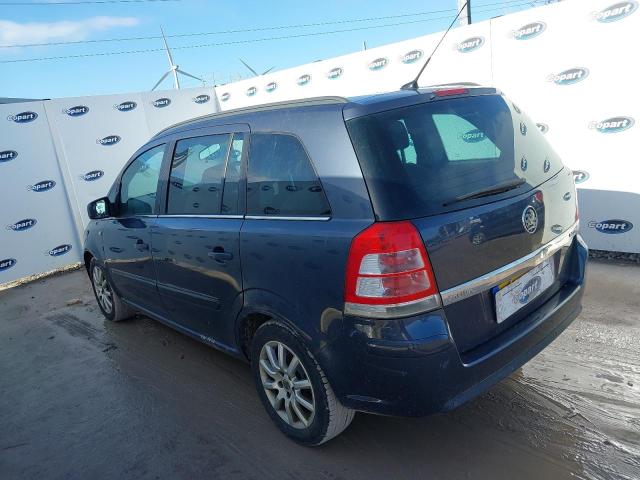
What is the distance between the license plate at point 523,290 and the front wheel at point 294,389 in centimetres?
89

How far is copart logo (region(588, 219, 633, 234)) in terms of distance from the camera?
15.4 feet

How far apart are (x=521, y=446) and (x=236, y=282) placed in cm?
169

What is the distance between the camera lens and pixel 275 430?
2719 millimetres

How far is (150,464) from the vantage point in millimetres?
2562

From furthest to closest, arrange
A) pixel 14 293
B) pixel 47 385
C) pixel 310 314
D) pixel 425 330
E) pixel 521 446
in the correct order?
1. pixel 14 293
2. pixel 47 385
3. pixel 521 446
4. pixel 310 314
5. pixel 425 330

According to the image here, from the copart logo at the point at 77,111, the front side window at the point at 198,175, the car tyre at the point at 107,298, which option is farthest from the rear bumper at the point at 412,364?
the copart logo at the point at 77,111

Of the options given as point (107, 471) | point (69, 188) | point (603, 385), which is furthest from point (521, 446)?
point (69, 188)

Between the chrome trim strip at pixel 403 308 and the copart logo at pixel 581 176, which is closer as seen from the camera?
the chrome trim strip at pixel 403 308

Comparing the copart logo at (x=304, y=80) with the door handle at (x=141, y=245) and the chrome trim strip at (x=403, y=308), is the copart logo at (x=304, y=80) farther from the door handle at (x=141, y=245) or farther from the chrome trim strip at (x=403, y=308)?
the chrome trim strip at (x=403, y=308)

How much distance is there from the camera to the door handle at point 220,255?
2.59 m

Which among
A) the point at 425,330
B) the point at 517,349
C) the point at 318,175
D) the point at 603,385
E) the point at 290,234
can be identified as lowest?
the point at 603,385

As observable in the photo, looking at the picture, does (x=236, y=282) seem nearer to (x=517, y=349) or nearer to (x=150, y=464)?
(x=150, y=464)

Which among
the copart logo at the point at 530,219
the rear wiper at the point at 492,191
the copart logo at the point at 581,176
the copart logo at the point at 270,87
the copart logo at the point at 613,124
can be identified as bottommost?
the copart logo at the point at 581,176

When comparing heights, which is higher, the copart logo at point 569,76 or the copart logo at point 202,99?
the copart logo at point 202,99
